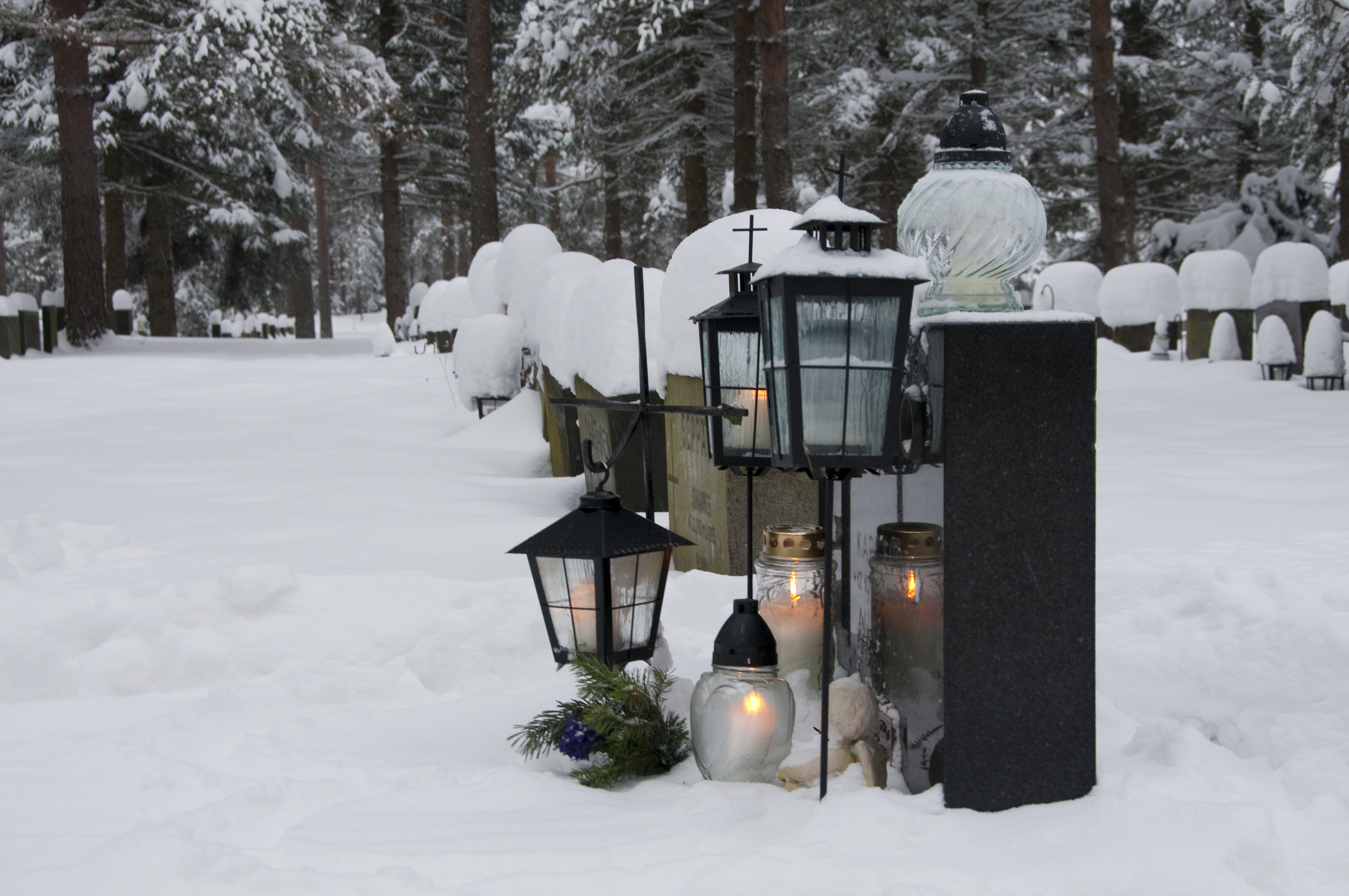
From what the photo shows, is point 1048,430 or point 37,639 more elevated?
point 1048,430

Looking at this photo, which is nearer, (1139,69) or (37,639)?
(37,639)

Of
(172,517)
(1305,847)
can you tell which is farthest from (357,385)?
(1305,847)

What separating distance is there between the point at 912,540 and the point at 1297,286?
474 inches

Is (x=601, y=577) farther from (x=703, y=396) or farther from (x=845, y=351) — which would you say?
(x=703, y=396)

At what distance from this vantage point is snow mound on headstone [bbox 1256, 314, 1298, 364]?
463 inches

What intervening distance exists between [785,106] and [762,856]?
33.9 ft

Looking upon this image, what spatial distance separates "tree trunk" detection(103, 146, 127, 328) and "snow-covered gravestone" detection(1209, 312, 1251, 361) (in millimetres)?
18457

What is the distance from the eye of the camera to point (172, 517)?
5816 mm

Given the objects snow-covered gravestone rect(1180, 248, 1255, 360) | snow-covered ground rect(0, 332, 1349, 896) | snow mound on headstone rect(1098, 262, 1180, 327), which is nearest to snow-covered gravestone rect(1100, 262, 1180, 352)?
snow mound on headstone rect(1098, 262, 1180, 327)

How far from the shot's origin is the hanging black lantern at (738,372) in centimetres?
314

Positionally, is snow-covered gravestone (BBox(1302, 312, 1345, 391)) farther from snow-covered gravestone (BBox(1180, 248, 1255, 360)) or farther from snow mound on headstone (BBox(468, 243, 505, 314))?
snow mound on headstone (BBox(468, 243, 505, 314))

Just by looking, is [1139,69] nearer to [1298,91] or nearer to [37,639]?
[1298,91]

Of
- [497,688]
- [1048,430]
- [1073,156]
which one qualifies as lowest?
[497,688]

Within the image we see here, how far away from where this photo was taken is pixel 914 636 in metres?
A: 2.86
